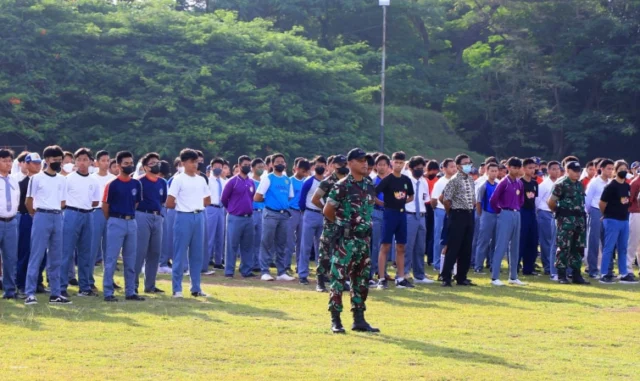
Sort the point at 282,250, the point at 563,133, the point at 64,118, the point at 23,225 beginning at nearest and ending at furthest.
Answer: the point at 23,225 → the point at 282,250 → the point at 64,118 → the point at 563,133

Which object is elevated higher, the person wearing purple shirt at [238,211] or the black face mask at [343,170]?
the black face mask at [343,170]

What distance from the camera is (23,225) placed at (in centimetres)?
1555

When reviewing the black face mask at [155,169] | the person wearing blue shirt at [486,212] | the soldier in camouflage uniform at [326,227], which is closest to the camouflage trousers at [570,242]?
the person wearing blue shirt at [486,212]

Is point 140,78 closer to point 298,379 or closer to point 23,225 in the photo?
point 23,225

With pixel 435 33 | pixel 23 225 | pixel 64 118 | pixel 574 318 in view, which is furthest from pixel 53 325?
pixel 435 33

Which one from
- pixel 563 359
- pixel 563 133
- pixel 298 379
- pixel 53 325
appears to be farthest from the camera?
pixel 563 133

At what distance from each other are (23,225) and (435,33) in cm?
5057

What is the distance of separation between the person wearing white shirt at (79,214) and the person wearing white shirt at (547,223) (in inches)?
365

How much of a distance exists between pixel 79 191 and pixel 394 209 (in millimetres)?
5233

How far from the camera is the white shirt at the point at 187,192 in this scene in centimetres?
1538

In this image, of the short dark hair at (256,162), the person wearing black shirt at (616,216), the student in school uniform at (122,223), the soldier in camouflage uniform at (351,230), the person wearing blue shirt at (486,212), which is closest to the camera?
the soldier in camouflage uniform at (351,230)

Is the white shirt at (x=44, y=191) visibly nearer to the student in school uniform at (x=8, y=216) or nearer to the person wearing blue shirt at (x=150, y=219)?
the student in school uniform at (x=8, y=216)

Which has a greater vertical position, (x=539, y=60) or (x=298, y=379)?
(x=539, y=60)

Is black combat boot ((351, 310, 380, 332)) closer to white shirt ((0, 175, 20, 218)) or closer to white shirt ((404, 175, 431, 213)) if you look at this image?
white shirt ((0, 175, 20, 218))
